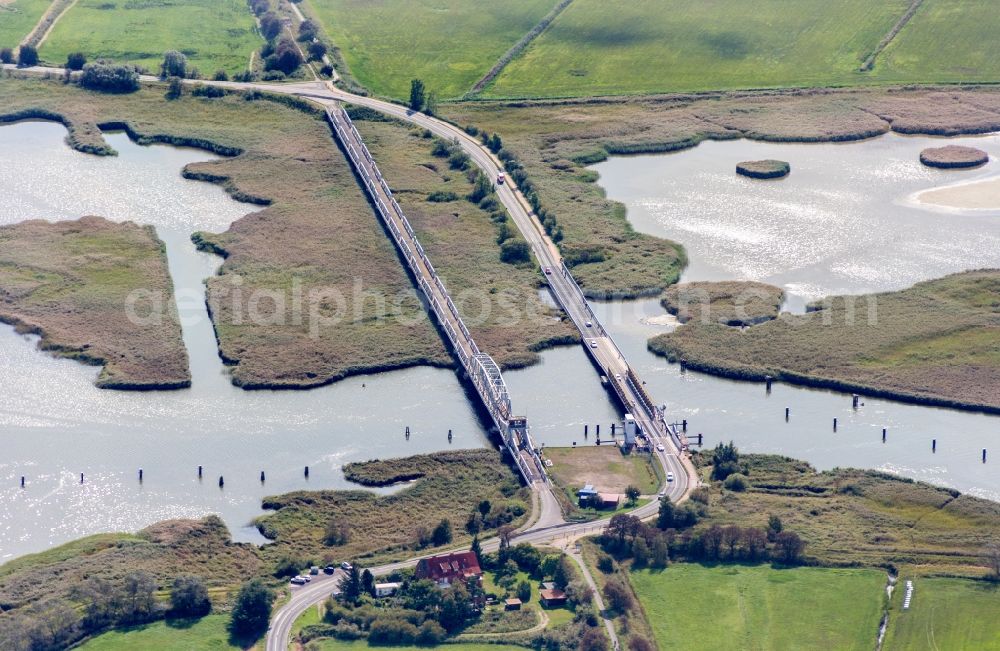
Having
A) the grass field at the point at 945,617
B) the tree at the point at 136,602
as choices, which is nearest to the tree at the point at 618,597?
the grass field at the point at 945,617

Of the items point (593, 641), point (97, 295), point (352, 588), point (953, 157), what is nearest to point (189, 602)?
point (352, 588)

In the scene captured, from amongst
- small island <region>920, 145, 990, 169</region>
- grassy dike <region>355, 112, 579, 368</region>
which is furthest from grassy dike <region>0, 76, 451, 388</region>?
small island <region>920, 145, 990, 169</region>

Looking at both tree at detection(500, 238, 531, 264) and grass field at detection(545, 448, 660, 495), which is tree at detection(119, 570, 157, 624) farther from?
tree at detection(500, 238, 531, 264)

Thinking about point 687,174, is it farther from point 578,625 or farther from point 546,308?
point 578,625

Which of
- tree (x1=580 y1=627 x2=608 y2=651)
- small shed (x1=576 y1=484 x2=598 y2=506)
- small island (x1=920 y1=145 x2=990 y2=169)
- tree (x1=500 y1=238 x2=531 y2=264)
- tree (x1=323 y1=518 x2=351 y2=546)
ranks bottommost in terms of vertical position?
tree (x1=580 y1=627 x2=608 y2=651)

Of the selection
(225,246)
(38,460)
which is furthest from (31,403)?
(225,246)

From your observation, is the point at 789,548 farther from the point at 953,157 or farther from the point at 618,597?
the point at 953,157
